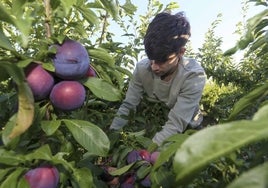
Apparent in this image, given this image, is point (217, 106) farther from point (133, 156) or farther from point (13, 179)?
point (13, 179)

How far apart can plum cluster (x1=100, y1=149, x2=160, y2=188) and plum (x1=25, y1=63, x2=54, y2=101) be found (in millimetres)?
459

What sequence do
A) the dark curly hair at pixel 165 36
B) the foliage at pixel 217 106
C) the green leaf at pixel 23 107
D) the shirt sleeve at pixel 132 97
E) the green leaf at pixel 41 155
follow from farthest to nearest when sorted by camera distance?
1. the foliage at pixel 217 106
2. the shirt sleeve at pixel 132 97
3. the dark curly hair at pixel 165 36
4. the green leaf at pixel 41 155
5. the green leaf at pixel 23 107

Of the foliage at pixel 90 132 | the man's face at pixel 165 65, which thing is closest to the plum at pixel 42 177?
the foliage at pixel 90 132

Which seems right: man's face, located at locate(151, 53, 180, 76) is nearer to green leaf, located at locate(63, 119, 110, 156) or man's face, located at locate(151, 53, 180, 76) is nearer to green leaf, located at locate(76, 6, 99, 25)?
green leaf, located at locate(76, 6, 99, 25)

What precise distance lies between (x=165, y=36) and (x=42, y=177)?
1.59m

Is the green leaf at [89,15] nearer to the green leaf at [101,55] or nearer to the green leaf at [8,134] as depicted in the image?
the green leaf at [101,55]

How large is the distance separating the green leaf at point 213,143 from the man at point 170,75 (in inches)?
73.0

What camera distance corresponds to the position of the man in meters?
2.40

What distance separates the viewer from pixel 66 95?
1098mm

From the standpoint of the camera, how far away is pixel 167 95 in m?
2.68

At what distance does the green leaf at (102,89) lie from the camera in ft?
3.84

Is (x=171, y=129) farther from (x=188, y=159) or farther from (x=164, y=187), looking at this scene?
(x=188, y=159)

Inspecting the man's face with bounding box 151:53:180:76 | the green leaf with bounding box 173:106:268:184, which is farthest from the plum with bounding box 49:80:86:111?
the man's face with bounding box 151:53:180:76

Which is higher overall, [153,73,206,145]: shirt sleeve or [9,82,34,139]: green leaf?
[9,82,34,139]: green leaf
